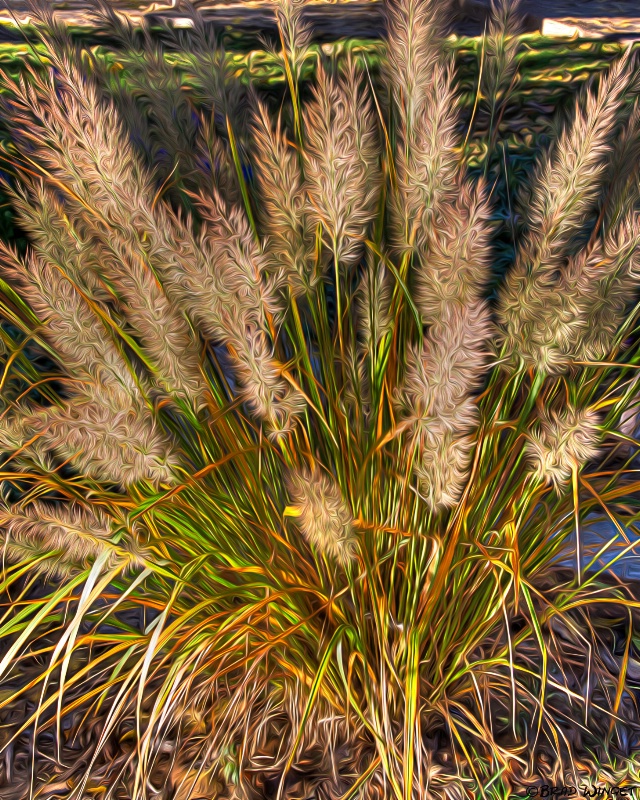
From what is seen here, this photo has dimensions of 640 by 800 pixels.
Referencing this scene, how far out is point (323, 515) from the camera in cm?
90

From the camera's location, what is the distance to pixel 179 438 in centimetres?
143

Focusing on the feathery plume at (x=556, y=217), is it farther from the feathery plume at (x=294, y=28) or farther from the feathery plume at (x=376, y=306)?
the feathery plume at (x=294, y=28)

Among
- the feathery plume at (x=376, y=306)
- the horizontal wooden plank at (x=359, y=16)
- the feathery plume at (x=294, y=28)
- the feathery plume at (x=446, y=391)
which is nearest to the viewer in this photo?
the feathery plume at (x=446, y=391)

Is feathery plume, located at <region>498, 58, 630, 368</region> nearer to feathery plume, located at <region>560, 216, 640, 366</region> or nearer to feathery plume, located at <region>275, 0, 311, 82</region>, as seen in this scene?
feathery plume, located at <region>560, 216, 640, 366</region>

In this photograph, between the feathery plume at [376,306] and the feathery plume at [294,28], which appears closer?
the feathery plume at [294,28]

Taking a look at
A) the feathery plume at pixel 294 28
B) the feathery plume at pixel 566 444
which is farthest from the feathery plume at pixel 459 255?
the feathery plume at pixel 294 28

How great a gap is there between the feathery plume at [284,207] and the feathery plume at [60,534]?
18.6 inches

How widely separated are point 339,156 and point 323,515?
1.51ft

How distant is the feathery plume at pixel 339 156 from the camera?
865mm

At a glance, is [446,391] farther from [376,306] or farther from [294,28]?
[294,28]

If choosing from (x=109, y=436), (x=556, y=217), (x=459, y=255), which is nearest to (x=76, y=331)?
(x=109, y=436)

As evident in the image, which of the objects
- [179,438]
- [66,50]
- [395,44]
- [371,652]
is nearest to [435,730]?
[371,652]

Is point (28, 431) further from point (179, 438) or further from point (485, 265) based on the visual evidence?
point (485, 265)

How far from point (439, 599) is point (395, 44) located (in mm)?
880
